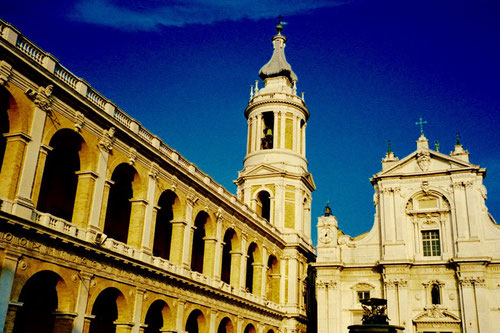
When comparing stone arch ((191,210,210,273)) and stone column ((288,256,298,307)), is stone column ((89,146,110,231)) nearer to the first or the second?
stone arch ((191,210,210,273))

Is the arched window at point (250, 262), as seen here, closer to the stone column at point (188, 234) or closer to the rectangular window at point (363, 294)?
the rectangular window at point (363, 294)

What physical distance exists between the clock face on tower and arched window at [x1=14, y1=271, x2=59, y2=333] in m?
23.6

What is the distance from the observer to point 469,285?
127ft

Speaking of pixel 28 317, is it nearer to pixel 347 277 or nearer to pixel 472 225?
pixel 347 277

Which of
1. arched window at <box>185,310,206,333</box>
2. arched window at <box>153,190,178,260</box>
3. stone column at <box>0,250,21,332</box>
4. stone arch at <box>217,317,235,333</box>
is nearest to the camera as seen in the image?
stone column at <box>0,250,21,332</box>

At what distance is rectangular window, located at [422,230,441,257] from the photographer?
41531 millimetres

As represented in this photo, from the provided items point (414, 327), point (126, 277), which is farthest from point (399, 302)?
point (126, 277)

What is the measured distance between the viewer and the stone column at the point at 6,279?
742 inches

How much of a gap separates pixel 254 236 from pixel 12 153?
23.3 m

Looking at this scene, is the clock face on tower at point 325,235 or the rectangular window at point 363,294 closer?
the rectangular window at point 363,294

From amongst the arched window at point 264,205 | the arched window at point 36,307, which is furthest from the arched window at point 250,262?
the arched window at point 36,307

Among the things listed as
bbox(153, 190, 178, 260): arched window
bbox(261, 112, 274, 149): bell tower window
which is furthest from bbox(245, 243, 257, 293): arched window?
bbox(261, 112, 274, 149): bell tower window

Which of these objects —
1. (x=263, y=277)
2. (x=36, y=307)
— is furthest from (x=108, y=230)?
(x=263, y=277)

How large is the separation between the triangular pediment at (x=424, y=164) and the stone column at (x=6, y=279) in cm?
3130
